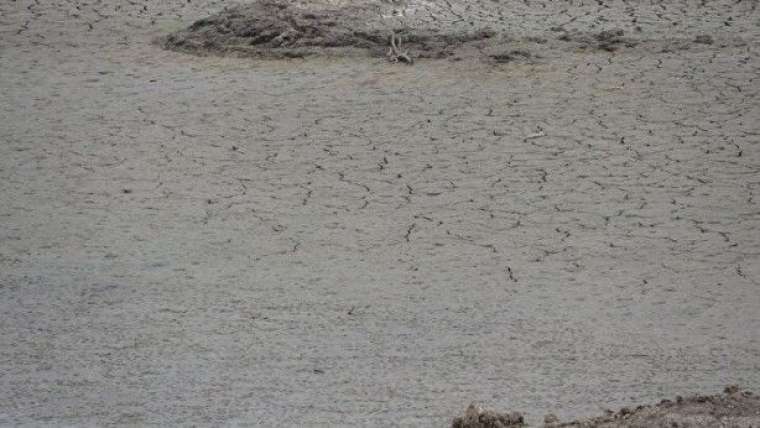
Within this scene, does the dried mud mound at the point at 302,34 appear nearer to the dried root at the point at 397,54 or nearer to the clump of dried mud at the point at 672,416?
the dried root at the point at 397,54

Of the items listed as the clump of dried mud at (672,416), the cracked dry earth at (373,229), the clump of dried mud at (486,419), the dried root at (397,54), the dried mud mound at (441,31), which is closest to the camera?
the clump of dried mud at (672,416)

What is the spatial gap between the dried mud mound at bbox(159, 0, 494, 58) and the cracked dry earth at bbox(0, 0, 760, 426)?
23 centimetres

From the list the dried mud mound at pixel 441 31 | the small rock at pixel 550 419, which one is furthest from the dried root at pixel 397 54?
the small rock at pixel 550 419

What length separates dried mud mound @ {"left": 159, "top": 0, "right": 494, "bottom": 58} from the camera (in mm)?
8906

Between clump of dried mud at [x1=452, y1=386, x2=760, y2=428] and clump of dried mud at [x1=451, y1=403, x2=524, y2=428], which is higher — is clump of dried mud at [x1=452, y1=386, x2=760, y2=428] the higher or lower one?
the higher one

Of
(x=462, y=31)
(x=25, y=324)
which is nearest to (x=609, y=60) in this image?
(x=462, y=31)

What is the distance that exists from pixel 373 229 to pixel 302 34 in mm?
3207

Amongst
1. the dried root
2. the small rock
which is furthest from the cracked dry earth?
the small rock

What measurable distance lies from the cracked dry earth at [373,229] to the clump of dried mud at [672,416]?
29 cm

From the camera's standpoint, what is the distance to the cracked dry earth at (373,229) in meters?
4.83

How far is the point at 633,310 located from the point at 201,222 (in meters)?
2.35

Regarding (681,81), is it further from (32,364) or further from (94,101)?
(32,364)

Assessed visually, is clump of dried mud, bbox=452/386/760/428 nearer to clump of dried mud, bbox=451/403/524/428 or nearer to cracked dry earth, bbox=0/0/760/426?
clump of dried mud, bbox=451/403/524/428

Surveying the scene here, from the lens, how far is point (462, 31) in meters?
9.15
